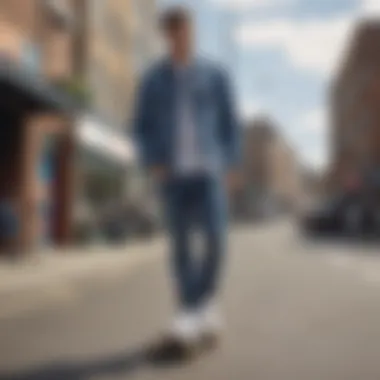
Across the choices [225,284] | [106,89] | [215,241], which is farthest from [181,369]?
[106,89]

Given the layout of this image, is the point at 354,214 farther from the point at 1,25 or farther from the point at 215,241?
the point at 215,241

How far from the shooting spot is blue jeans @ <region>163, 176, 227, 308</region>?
18.4 ft

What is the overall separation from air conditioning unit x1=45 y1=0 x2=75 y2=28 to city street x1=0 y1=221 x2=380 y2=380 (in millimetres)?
14877

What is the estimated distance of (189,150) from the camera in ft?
18.1

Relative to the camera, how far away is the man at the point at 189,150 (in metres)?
5.54

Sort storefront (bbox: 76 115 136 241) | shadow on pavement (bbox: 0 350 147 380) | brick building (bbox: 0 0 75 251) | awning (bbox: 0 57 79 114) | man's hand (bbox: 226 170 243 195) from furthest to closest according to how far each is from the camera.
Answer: storefront (bbox: 76 115 136 241) < brick building (bbox: 0 0 75 251) < awning (bbox: 0 57 79 114) < man's hand (bbox: 226 170 243 195) < shadow on pavement (bbox: 0 350 147 380)

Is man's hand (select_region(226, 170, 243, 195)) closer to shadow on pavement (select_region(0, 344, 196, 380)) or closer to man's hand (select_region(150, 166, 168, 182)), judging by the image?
man's hand (select_region(150, 166, 168, 182))

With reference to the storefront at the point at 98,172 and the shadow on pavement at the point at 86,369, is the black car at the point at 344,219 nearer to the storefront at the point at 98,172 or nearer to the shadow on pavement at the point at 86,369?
the storefront at the point at 98,172

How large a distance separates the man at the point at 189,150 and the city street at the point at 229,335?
16.5 inches

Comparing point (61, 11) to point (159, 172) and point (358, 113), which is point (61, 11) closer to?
point (159, 172)

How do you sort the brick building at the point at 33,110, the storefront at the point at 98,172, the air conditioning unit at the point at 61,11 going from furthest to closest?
1. the storefront at the point at 98,172
2. the air conditioning unit at the point at 61,11
3. the brick building at the point at 33,110

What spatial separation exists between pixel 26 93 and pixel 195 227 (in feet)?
36.8

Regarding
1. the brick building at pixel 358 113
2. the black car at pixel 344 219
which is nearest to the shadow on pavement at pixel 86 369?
the black car at pixel 344 219

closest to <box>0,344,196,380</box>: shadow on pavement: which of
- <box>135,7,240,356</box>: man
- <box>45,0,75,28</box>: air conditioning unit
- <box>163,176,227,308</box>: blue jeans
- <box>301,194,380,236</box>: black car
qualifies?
<box>135,7,240,356</box>: man
